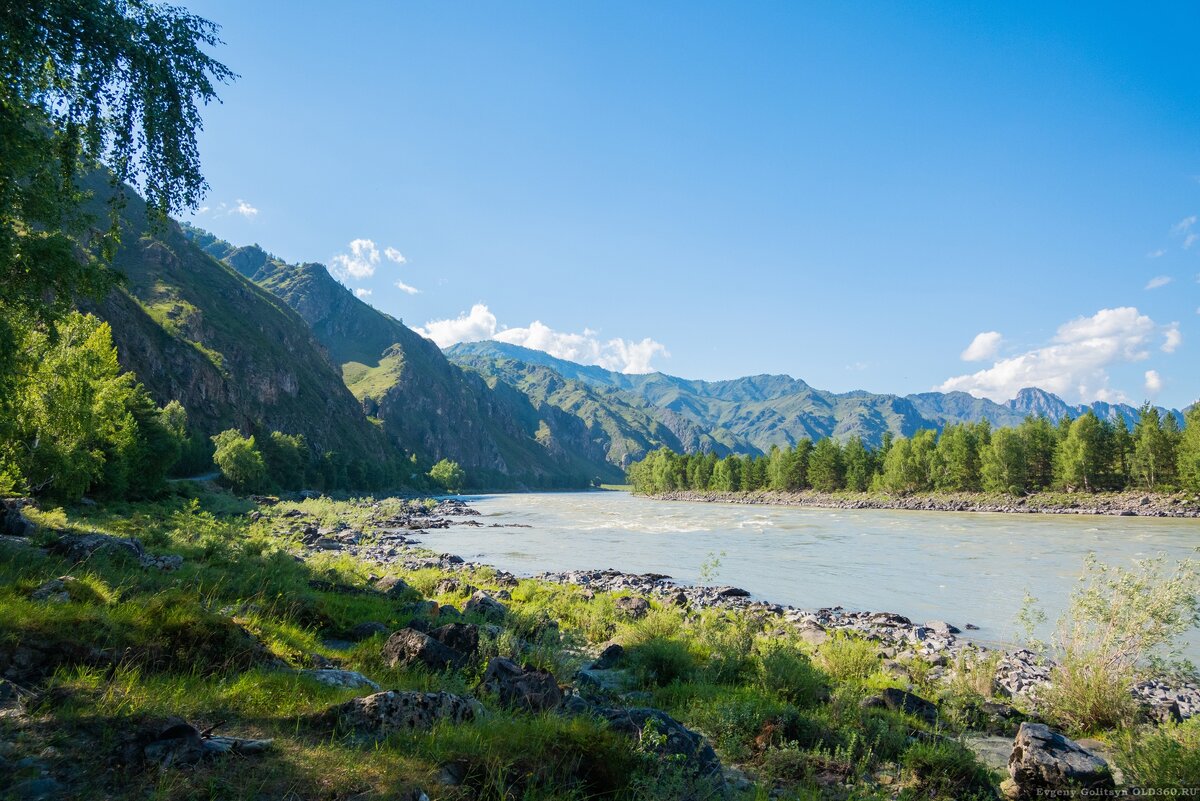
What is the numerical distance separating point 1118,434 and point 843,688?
363ft

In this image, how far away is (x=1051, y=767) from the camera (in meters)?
7.23

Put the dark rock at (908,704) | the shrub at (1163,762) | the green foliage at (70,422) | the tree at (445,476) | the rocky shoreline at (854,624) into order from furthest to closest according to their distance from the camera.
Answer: the tree at (445,476)
the green foliage at (70,422)
the rocky shoreline at (854,624)
the dark rock at (908,704)
the shrub at (1163,762)

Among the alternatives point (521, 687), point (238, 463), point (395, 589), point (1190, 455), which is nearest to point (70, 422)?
point (395, 589)

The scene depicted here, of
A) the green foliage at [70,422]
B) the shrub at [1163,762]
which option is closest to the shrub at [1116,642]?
the shrub at [1163,762]

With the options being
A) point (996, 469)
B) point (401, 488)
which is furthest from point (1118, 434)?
point (401, 488)

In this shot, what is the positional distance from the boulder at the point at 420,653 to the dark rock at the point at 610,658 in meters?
4.27

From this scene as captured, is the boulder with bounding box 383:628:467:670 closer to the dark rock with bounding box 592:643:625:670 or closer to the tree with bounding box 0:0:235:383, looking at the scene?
the dark rock with bounding box 592:643:625:670

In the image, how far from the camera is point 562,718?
6.99 m

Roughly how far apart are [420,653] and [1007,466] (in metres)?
111

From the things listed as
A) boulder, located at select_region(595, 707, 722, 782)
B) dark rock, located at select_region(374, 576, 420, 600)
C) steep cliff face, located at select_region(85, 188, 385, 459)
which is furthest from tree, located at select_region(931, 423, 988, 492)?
steep cliff face, located at select_region(85, 188, 385, 459)

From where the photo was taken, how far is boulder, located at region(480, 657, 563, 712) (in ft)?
25.7

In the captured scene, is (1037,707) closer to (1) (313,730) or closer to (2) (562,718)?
(2) (562,718)

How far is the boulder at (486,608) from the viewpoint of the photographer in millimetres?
16569

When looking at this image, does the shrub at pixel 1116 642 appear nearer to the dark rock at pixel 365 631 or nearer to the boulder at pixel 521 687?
the boulder at pixel 521 687
